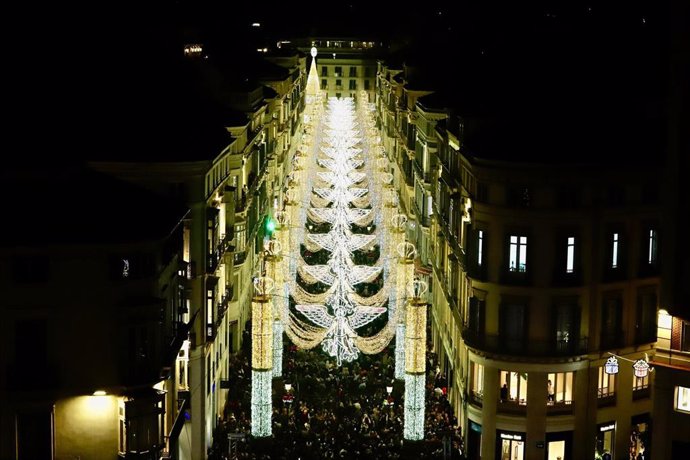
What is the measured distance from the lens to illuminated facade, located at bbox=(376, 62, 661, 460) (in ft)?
158

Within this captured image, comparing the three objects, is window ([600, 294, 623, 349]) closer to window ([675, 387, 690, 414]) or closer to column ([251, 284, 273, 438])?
window ([675, 387, 690, 414])

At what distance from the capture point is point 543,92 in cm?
5409

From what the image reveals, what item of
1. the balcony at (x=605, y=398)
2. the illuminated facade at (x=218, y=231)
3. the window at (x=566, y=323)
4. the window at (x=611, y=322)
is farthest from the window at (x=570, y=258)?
the illuminated facade at (x=218, y=231)

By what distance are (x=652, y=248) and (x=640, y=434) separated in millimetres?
7453

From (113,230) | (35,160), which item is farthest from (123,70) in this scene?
(113,230)

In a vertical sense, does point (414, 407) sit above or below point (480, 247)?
below

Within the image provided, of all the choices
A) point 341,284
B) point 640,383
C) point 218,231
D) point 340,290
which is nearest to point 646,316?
point 640,383

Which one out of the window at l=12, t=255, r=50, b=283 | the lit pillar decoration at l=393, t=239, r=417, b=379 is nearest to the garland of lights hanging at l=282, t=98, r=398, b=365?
the lit pillar decoration at l=393, t=239, r=417, b=379

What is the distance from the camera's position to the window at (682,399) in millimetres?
41375

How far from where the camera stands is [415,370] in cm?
5175

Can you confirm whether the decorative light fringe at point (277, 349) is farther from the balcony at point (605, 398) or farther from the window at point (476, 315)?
the balcony at point (605, 398)

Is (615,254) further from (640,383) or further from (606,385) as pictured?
(640,383)

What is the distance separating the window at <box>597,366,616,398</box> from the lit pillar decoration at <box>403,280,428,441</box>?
23.0ft

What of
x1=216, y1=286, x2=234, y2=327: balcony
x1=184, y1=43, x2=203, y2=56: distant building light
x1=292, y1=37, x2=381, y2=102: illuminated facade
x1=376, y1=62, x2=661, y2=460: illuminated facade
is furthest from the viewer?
x1=292, y1=37, x2=381, y2=102: illuminated facade
